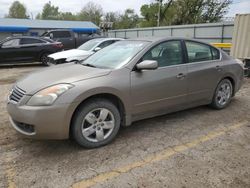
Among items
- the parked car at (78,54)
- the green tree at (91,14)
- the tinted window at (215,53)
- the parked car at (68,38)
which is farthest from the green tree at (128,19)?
the tinted window at (215,53)

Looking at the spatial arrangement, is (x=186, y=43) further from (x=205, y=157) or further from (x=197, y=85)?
(x=205, y=157)

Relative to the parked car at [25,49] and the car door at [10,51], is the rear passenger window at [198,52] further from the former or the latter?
the car door at [10,51]

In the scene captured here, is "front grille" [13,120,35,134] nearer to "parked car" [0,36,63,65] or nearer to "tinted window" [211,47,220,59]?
"tinted window" [211,47,220,59]

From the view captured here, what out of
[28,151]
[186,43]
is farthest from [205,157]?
[28,151]

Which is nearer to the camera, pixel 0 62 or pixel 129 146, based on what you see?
pixel 129 146

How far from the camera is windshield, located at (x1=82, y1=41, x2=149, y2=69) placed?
12.8 feet

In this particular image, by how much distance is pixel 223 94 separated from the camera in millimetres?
5191

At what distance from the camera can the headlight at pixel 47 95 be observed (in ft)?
10.3

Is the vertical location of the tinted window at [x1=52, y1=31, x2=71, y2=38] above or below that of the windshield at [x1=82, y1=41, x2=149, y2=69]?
below

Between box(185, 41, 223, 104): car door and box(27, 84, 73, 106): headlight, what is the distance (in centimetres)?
225

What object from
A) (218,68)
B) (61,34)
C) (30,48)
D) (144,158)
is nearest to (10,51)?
(30,48)

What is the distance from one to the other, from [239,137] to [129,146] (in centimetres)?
174

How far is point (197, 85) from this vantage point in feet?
14.9

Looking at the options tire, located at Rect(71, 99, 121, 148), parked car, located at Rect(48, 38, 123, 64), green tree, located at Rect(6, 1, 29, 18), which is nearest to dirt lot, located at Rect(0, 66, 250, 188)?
tire, located at Rect(71, 99, 121, 148)
